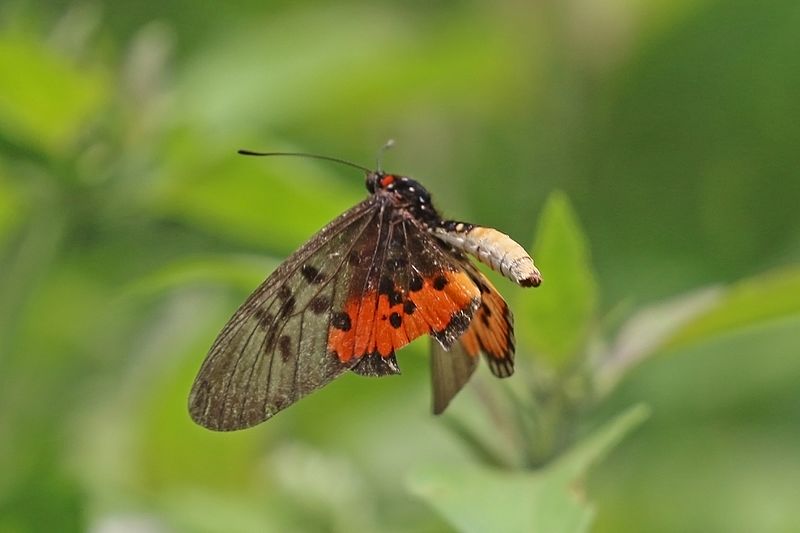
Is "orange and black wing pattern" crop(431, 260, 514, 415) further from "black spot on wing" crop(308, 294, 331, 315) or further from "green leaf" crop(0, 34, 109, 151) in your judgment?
"green leaf" crop(0, 34, 109, 151)

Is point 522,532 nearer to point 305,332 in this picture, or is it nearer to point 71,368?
point 305,332

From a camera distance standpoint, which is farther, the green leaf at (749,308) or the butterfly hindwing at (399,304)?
the green leaf at (749,308)

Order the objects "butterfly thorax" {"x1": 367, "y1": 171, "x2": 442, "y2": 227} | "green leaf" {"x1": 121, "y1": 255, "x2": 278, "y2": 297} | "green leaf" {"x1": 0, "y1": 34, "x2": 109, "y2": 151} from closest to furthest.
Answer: "butterfly thorax" {"x1": 367, "y1": 171, "x2": 442, "y2": 227} < "green leaf" {"x1": 121, "y1": 255, "x2": 278, "y2": 297} < "green leaf" {"x1": 0, "y1": 34, "x2": 109, "y2": 151}

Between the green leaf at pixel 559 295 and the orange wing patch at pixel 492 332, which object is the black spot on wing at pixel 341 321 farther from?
the green leaf at pixel 559 295

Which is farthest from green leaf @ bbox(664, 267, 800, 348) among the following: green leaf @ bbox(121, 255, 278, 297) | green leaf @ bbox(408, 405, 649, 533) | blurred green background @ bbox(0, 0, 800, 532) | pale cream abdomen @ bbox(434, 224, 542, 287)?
green leaf @ bbox(121, 255, 278, 297)

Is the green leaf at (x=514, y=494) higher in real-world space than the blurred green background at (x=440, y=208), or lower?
lower

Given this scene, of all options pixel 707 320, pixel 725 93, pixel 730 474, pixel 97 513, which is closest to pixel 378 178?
pixel 707 320

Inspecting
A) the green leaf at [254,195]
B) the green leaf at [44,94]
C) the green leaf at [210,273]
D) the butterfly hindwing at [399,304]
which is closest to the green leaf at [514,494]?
the butterfly hindwing at [399,304]

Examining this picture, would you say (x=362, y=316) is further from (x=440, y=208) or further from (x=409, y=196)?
(x=440, y=208)
